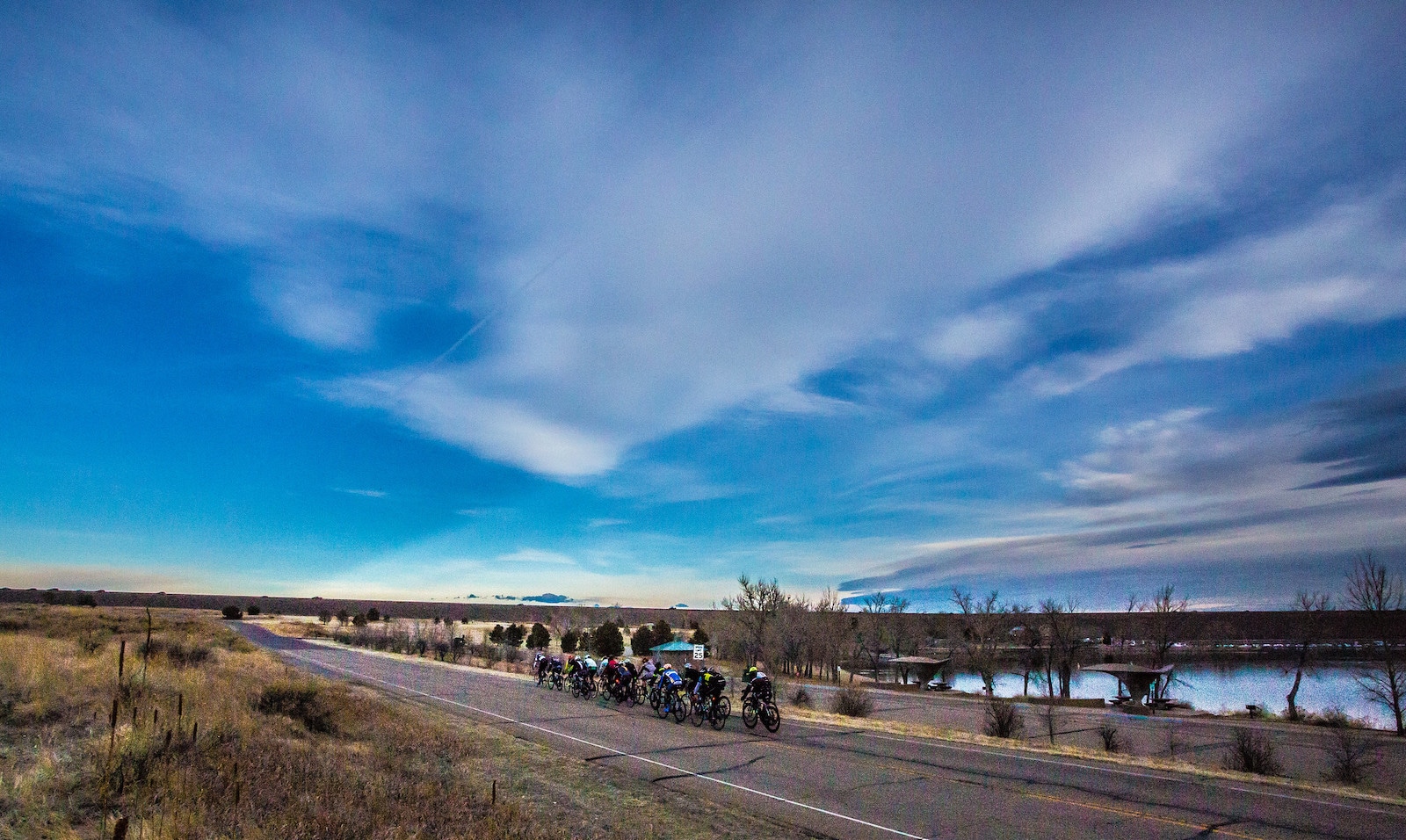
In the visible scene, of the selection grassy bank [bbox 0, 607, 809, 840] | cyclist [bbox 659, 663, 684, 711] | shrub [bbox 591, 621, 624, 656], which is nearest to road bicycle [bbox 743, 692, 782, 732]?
cyclist [bbox 659, 663, 684, 711]

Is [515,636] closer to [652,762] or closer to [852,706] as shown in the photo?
[852,706]

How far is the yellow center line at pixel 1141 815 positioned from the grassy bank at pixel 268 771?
5.32 meters

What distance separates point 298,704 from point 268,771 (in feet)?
24.8

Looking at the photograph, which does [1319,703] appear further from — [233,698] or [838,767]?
[233,698]

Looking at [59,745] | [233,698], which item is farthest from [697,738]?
[59,745]

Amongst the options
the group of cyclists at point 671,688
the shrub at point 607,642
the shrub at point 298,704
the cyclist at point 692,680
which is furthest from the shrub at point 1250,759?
the shrub at point 607,642

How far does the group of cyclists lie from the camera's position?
20.8 m

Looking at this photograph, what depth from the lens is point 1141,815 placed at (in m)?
11.0

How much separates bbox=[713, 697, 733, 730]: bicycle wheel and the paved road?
0.38 meters

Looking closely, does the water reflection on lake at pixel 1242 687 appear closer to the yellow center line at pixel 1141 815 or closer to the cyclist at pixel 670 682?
the cyclist at pixel 670 682

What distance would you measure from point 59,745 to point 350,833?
19.7ft

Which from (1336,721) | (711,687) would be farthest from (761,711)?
(1336,721)

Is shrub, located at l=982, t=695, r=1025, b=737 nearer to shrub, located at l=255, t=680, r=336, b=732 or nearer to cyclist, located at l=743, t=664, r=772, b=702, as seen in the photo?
cyclist, located at l=743, t=664, r=772, b=702

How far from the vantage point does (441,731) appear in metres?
15.8
